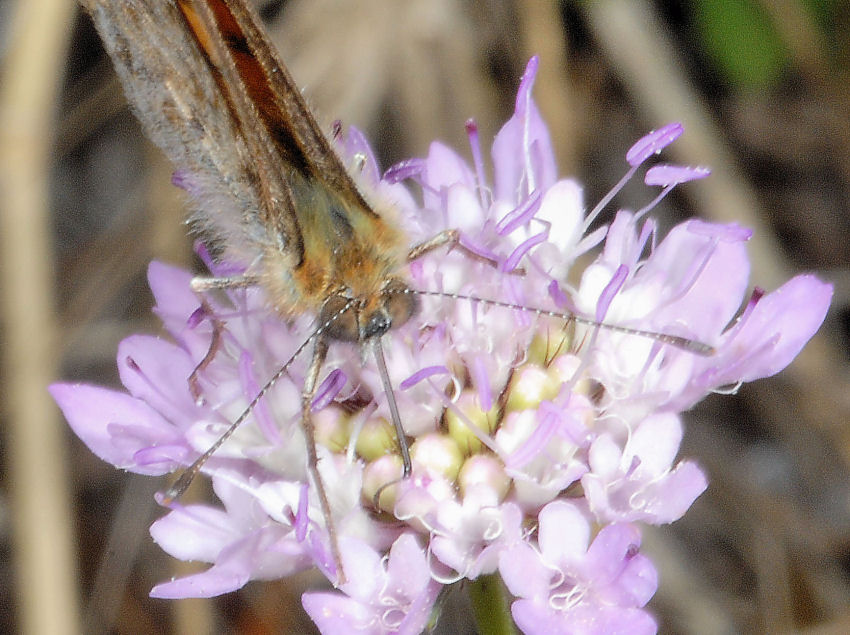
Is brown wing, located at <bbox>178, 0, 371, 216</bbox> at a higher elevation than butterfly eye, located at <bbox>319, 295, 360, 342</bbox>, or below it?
higher

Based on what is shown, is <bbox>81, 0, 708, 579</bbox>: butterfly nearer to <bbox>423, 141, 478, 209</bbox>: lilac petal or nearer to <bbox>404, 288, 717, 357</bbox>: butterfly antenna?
<bbox>404, 288, 717, 357</bbox>: butterfly antenna

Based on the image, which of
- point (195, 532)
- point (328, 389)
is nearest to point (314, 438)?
point (328, 389)

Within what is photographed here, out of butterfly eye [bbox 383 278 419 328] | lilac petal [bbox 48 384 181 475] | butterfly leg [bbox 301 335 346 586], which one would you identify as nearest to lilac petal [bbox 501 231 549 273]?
butterfly eye [bbox 383 278 419 328]

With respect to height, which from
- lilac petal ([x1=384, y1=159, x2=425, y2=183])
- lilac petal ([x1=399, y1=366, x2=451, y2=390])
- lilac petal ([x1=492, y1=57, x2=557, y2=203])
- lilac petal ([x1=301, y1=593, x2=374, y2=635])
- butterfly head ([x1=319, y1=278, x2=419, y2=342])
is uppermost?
lilac petal ([x1=384, y1=159, x2=425, y2=183])

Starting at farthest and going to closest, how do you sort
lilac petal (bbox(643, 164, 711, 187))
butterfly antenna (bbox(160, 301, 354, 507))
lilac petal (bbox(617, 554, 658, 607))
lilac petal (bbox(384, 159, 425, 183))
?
1. lilac petal (bbox(384, 159, 425, 183))
2. lilac petal (bbox(643, 164, 711, 187))
3. butterfly antenna (bbox(160, 301, 354, 507))
4. lilac petal (bbox(617, 554, 658, 607))

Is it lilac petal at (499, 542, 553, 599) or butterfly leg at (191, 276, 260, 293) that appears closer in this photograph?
lilac petal at (499, 542, 553, 599)

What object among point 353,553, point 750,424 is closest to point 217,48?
point 353,553

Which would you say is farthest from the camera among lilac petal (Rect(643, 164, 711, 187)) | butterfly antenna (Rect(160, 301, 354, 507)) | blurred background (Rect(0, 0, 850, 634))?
blurred background (Rect(0, 0, 850, 634))
